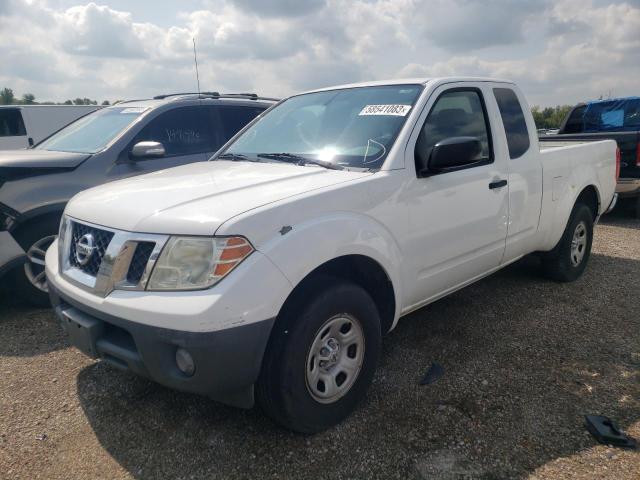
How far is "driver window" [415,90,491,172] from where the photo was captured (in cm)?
314

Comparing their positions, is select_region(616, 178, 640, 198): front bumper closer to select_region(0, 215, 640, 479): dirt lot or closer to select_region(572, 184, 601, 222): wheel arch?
select_region(572, 184, 601, 222): wheel arch

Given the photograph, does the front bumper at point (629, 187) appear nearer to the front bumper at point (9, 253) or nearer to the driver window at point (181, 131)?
the driver window at point (181, 131)

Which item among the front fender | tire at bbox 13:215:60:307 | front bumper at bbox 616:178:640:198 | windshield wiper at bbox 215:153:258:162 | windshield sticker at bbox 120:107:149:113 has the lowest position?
front bumper at bbox 616:178:640:198

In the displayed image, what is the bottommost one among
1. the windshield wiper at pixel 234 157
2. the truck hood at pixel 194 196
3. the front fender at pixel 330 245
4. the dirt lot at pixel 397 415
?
the dirt lot at pixel 397 415

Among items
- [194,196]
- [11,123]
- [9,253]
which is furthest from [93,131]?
[11,123]

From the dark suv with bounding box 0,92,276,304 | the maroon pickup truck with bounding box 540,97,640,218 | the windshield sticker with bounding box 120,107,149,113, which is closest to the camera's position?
the dark suv with bounding box 0,92,276,304

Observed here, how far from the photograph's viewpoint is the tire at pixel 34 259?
4.12 meters

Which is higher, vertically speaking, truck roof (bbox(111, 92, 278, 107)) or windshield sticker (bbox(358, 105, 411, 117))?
truck roof (bbox(111, 92, 278, 107))

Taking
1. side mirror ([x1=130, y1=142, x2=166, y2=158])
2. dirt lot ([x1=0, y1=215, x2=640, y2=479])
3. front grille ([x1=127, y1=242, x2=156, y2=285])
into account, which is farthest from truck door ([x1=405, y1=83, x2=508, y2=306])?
side mirror ([x1=130, y1=142, x2=166, y2=158])

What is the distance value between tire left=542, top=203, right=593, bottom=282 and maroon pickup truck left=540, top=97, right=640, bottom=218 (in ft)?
8.25

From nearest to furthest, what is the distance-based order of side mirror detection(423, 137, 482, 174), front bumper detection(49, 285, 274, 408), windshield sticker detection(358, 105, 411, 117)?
front bumper detection(49, 285, 274, 408)
side mirror detection(423, 137, 482, 174)
windshield sticker detection(358, 105, 411, 117)

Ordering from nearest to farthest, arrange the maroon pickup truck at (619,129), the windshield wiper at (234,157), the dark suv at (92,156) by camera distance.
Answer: the windshield wiper at (234,157)
the dark suv at (92,156)
the maroon pickup truck at (619,129)

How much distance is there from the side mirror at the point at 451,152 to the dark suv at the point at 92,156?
272cm

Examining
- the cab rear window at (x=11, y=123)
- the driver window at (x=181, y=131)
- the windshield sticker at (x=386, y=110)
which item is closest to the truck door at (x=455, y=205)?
the windshield sticker at (x=386, y=110)
